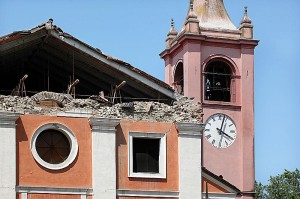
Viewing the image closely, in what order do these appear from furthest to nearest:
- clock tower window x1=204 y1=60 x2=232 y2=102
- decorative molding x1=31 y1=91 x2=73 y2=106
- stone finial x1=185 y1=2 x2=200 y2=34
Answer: clock tower window x1=204 y1=60 x2=232 y2=102 → stone finial x1=185 y1=2 x2=200 y2=34 → decorative molding x1=31 y1=91 x2=73 y2=106

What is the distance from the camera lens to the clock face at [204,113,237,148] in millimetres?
51812

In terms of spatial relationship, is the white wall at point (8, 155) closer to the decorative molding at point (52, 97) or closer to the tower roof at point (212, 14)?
the decorative molding at point (52, 97)

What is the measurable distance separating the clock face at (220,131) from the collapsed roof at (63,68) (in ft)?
68.4

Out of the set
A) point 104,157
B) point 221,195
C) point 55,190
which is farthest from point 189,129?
point 55,190

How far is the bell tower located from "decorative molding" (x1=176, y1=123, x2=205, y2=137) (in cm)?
2100

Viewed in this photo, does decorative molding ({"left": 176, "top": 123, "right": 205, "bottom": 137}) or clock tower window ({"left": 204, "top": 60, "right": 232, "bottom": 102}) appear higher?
clock tower window ({"left": 204, "top": 60, "right": 232, "bottom": 102})

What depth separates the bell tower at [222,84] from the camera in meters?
51.6

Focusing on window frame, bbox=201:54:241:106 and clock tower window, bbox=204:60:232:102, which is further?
clock tower window, bbox=204:60:232:102

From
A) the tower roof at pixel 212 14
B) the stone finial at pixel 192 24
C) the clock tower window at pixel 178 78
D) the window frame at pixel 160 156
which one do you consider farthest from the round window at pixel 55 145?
the tower roof at pixel 212 14

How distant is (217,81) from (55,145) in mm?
25458

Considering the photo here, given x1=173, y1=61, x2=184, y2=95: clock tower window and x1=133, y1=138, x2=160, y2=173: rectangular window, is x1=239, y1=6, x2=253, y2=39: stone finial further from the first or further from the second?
x1=133, y1=138, x2=160, y2=173: rectangular window

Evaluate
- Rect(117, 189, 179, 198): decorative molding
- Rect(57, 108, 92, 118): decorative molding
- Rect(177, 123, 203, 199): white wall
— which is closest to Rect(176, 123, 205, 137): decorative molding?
Rect(177, 123, 203, 199): white wall

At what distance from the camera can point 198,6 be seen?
55.3 metres

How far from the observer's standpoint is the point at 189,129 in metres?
Answer: 29.9
